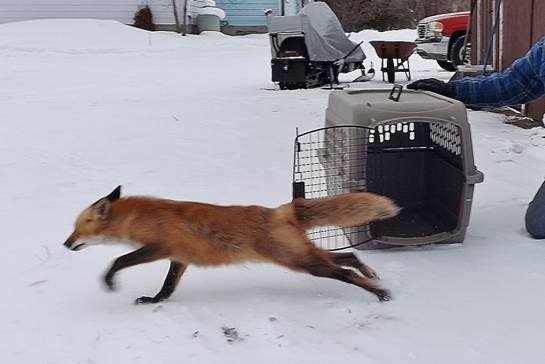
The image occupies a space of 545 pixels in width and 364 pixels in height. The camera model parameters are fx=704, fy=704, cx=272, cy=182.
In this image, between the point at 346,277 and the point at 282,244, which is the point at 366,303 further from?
the point at 282,244

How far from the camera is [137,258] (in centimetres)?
293

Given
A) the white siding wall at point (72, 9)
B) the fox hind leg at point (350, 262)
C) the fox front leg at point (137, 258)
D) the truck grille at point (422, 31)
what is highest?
the white siding wall at point (72, 9)

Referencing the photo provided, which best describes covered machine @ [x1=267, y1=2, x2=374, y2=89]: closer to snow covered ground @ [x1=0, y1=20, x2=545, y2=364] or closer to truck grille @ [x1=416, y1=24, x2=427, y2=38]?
truck grille @ [x1=416, y1=24, x2=427, y2=38]

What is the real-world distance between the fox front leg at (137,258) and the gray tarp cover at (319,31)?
8.93 metres

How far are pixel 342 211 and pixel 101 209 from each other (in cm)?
104

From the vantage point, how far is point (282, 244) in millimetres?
2953

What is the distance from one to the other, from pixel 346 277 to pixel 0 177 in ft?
11.3

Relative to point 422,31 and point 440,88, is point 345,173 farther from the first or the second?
point 422,31

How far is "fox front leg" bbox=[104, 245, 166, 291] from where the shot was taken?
293 centimetres

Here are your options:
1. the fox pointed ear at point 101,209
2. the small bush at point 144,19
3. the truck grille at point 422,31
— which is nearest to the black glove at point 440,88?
the fox pointed ear at point 101,209

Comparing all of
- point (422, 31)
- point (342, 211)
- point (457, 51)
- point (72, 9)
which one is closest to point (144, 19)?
point (72, 9)

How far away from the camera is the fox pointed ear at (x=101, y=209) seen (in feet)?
9.98

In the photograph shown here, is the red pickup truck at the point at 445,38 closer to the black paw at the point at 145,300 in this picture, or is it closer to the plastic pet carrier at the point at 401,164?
the plastic pet carrier at the point at 401,164

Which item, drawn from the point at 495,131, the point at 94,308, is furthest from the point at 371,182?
the point at 495,131
